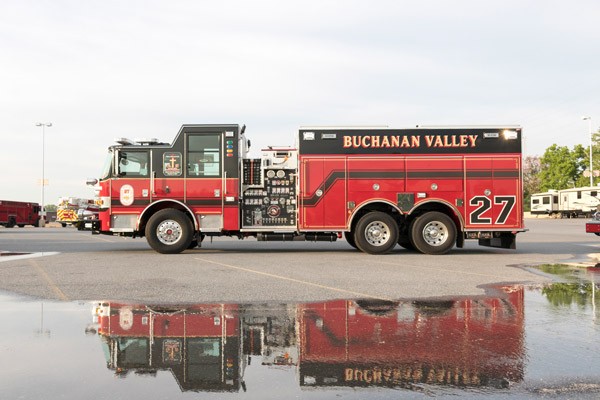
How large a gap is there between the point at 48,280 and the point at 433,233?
9.49 meters

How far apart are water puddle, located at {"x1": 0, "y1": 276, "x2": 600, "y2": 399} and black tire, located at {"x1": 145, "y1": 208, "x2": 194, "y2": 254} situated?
22.6 feet

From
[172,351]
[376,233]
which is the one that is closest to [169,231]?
[376,233]

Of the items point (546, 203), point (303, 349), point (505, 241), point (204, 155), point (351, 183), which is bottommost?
point (303, 349)

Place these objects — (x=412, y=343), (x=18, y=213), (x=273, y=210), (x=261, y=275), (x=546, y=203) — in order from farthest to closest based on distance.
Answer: (x=546, y=203), (x=18, y=213), (x=273, y=210), (x=261, y=275), (x=412, y=343)

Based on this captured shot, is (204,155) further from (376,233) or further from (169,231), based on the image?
(376,233)

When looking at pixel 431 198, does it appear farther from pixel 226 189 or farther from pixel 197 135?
pixel 197 135

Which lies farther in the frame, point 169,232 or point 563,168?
point 563,168

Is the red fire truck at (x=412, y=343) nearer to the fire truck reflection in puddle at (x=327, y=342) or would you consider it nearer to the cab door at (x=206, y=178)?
the fire truck reflection in puddle at (x=327, y=342)

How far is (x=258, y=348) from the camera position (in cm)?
481

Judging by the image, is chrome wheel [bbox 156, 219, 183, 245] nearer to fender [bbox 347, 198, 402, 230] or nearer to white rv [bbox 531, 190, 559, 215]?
fender [bbox 347, 198, 402, 230]

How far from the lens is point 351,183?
46.4 ft

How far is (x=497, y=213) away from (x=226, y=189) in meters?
7.40

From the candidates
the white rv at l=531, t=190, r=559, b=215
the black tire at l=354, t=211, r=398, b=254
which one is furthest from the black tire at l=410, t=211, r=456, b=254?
the white rv at l=531, t=190, r=559, b=215

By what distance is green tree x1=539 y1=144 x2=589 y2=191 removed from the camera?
7331 cm
